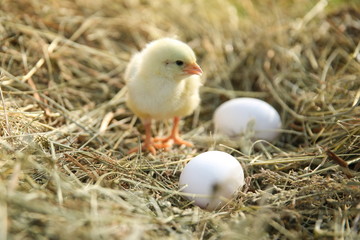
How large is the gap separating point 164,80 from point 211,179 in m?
0.85

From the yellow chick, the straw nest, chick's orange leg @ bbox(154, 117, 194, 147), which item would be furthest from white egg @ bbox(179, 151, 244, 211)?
chick's orange leg @ bbox(154, 117, 194, 147)

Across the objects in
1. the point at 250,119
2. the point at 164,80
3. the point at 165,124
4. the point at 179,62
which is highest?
the point at 179,62

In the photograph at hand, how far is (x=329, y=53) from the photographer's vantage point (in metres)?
3.78

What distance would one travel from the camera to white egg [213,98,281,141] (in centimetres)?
296

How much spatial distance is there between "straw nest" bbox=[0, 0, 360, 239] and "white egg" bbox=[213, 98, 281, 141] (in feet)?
0.33

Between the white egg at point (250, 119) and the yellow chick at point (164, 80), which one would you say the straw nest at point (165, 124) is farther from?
the yellow chick at point (164, 80)

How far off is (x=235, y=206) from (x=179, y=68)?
1020mm

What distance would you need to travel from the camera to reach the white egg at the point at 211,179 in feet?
7.32

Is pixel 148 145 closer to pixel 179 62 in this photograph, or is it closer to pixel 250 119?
pixel 179 62

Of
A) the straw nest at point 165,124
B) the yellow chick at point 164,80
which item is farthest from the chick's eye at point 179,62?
the straw nest at point 165,124

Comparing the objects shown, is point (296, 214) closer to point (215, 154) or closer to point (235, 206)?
point (235, 206)

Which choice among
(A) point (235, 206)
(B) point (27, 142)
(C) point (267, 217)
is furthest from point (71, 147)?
(C) point (267, 217)

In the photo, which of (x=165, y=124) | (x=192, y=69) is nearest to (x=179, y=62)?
(x=192, y=69)

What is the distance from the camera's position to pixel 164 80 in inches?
109
